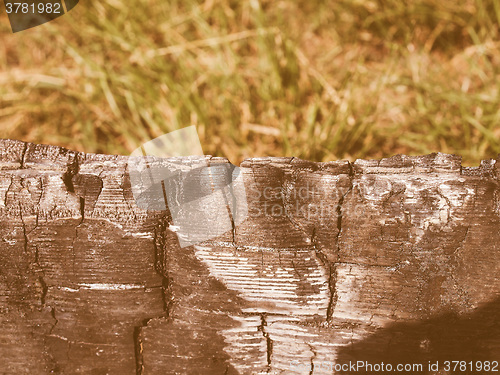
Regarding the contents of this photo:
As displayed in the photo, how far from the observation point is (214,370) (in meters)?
1.04

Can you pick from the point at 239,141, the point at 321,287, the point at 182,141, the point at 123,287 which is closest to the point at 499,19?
the point at 239,141

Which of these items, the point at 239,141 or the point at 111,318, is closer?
the point at 111,318

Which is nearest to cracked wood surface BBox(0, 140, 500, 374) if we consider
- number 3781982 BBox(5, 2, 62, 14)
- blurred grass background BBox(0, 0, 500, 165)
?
blurred grass background BBox(0, 0, 500, 165)

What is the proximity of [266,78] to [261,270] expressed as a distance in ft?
4.30

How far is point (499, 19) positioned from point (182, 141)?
1.79 meters

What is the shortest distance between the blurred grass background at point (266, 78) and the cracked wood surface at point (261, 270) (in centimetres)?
90

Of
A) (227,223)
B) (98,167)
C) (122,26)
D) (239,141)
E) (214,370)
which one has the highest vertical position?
(122,26)

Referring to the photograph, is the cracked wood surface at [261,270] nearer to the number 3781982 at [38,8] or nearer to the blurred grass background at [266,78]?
the blurred grass background at [266,78]

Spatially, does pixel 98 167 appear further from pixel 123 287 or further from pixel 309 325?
pixel 309 325

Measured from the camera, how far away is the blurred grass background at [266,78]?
188cm

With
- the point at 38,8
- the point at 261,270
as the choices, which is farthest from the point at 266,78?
the point at 38,8

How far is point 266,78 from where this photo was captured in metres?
2.01

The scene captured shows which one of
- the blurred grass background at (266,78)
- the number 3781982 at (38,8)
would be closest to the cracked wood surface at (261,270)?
the blurred grass background at (266,78)

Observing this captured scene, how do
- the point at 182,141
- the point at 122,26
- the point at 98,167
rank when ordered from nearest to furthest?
the point at 98,167
the point at 182,141
the point at 122,26
